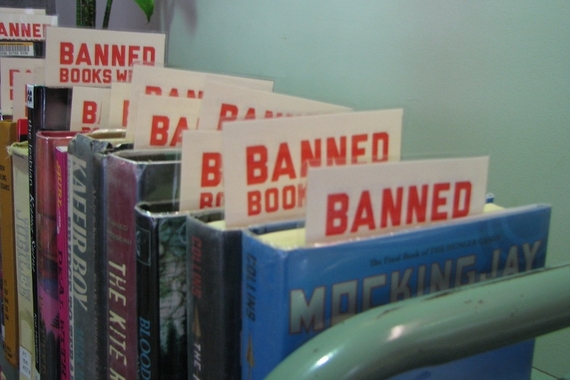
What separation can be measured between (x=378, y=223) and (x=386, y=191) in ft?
0.07

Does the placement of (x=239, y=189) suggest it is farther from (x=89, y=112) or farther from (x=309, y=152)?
(x=89, y=112)

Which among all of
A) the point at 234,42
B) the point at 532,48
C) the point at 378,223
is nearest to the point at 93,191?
the point at 378,223

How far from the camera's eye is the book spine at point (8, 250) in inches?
32.6

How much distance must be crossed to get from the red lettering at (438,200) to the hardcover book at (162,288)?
0.18 m

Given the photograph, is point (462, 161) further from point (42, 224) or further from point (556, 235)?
point (42, 224)

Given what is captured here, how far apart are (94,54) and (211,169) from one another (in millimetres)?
469

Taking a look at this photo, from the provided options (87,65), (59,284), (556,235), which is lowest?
(59,284)

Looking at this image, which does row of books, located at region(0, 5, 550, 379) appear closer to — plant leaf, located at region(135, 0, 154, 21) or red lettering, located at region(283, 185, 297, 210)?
red lettering, located at region(283, 185, 297, 210)

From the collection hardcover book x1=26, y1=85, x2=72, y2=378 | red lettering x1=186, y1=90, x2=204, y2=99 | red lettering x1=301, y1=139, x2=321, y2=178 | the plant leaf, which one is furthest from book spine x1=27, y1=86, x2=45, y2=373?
the plant leaf

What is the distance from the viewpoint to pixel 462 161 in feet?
1.32

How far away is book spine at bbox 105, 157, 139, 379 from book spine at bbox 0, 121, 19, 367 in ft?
1.22

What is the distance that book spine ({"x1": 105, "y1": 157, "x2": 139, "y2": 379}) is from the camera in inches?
19.3

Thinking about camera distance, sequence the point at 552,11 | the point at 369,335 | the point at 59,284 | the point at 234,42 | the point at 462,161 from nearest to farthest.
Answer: the point at 369,335, the point at 462,161, the point at 552,11, the point at 59,284, the point at 234,42

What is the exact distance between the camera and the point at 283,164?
1.35ft
